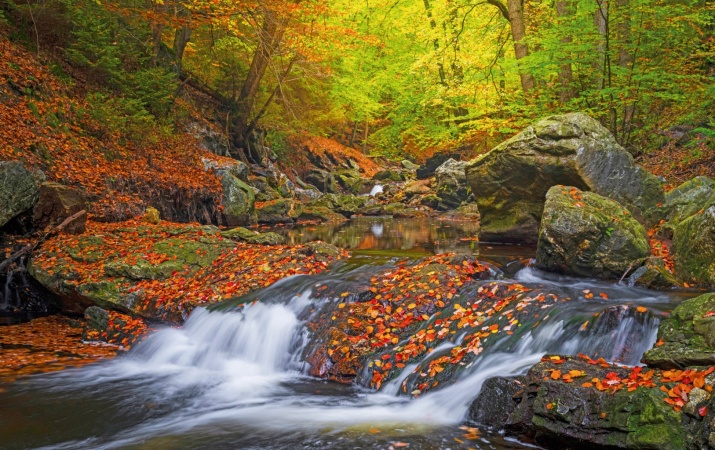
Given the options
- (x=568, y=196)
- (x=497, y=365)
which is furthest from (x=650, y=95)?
(x=497, y=365)

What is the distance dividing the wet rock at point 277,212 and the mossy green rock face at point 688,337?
43.6 ft

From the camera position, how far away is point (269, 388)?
6.07 metres

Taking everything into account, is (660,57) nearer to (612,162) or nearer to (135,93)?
(612,162)

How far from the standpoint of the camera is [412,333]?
637 cm

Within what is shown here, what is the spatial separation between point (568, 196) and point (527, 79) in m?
6.97

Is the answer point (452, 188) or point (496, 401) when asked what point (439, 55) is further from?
point (496, 401)

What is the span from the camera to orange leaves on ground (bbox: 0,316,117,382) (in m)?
6.47

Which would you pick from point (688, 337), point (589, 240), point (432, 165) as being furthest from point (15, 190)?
point (432, 165)

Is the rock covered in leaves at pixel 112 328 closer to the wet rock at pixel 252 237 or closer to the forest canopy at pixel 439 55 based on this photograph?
the wet rock at pixel 252 237

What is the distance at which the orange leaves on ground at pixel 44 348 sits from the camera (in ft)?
21.2

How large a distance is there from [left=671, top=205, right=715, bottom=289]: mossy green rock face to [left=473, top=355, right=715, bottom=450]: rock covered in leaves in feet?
11.8

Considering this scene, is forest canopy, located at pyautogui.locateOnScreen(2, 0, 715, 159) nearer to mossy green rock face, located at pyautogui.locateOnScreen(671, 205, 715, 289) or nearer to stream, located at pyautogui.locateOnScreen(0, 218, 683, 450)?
mossy green rock face, located at pyautogui.locateOnScreen(671, 205, 715, 289)

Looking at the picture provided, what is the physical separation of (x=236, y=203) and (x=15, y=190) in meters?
6.40

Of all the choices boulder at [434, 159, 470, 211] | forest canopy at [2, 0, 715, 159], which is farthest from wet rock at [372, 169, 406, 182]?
boulder at [434, 159, 470, 211]
